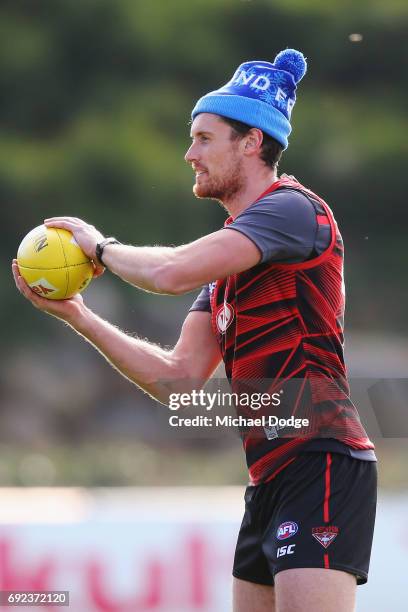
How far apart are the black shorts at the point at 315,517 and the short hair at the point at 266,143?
104 centimetres

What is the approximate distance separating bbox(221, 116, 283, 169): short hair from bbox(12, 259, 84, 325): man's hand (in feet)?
2.65

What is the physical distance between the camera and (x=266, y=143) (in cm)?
398

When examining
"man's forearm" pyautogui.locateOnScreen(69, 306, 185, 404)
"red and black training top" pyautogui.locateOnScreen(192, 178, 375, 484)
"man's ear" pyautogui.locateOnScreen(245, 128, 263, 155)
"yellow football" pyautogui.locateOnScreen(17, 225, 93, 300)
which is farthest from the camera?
"man's forearm" pyautogui.locateOnScreen(69, 306, 185, 404)

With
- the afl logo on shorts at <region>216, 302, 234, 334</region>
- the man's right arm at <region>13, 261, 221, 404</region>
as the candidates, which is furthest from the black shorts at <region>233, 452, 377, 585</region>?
the man's right arm at <region>13, 261, 221, 404</region>

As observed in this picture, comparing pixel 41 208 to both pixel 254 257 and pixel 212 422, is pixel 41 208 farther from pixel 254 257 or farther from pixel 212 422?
pixel 254 257

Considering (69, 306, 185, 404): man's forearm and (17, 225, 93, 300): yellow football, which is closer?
(17, 225, 93, 300): yellow football

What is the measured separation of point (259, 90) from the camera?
4008 mm

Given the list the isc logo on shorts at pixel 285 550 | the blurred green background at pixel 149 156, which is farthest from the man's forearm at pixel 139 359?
the blurred green background at pixel 149 156

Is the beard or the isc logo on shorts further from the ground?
the beard

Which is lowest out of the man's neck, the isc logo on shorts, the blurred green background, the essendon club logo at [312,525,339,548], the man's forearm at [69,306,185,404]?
the isc logo on shorts

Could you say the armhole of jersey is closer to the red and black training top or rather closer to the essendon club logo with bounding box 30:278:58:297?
the red and black training top

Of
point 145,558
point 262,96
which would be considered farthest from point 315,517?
point 145,558

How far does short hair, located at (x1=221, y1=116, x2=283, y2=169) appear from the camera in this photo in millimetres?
3945

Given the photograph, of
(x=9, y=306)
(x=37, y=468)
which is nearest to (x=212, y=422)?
(x=37, y=468)
